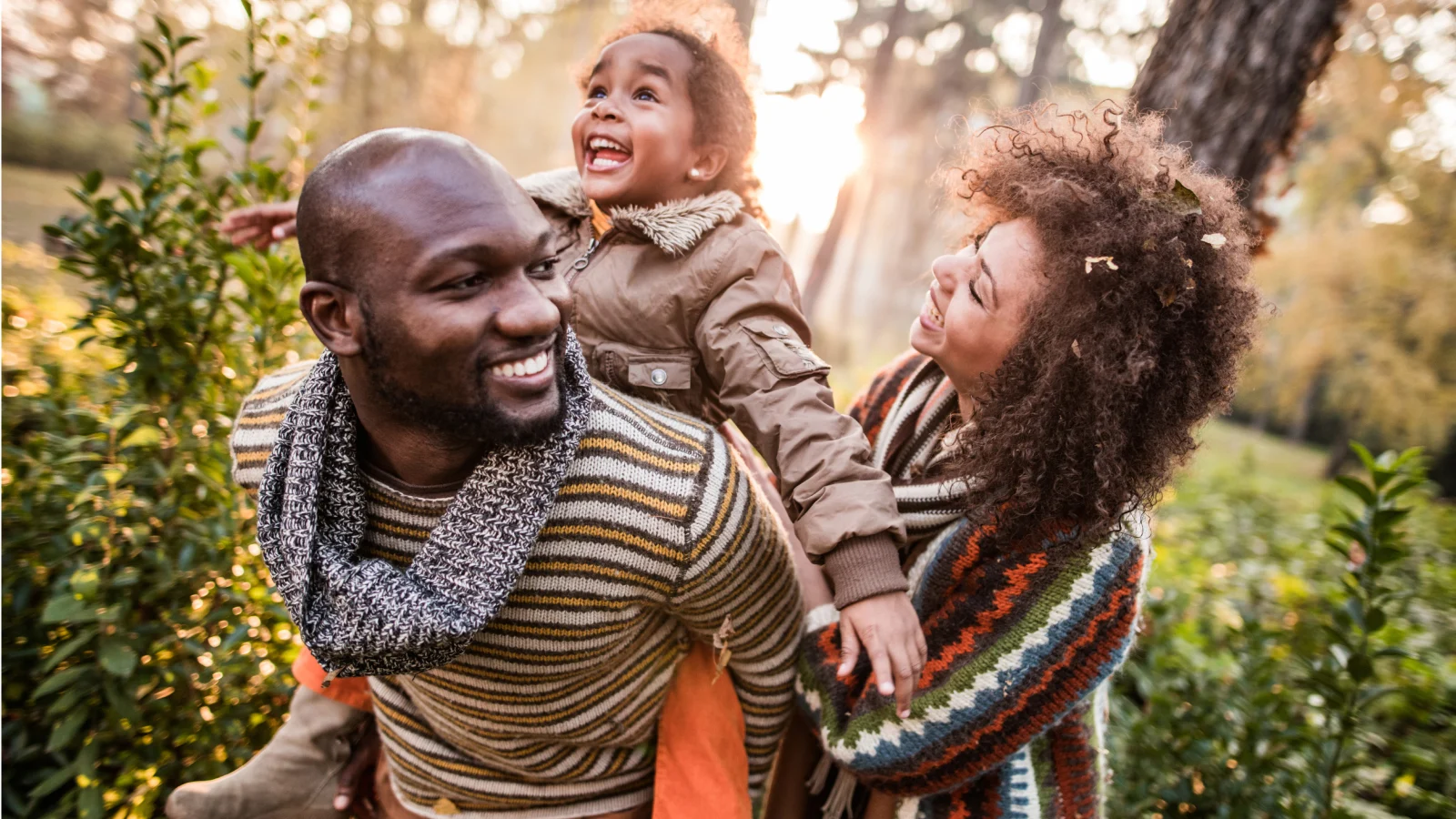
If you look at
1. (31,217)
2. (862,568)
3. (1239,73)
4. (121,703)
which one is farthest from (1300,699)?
(31,217)

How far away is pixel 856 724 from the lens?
66.5 inches

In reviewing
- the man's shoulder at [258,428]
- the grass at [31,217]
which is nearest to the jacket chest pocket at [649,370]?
the man's shoulder at [258,428]

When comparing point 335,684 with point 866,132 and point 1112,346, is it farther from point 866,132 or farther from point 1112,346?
point 866,132

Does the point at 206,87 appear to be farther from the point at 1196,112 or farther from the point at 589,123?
the point at 1196,112

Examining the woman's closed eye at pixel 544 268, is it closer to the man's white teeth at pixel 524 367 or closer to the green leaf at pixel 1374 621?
the man's white teeth at pixel 524 367

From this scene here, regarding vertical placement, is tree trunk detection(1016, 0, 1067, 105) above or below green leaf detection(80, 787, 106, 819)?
above

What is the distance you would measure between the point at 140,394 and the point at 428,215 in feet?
5.32

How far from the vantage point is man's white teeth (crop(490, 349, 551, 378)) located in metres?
1.26

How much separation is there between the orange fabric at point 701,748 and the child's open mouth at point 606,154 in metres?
1.14

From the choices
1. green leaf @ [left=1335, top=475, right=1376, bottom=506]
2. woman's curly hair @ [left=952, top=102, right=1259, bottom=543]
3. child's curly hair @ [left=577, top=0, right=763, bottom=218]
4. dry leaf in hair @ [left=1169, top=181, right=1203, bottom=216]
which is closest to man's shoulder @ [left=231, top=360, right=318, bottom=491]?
child's curly hair @ [left=577, top=0, right=763, bottom=218]

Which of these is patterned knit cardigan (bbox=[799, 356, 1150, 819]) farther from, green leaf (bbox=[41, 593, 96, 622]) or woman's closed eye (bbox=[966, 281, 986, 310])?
green leaf (bbox=[41, 593, 96, 622])

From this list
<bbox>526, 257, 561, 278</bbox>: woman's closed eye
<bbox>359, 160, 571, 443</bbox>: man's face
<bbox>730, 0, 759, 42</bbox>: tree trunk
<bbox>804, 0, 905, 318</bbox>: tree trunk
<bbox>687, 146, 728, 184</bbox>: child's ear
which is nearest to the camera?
<bbox>359, 160, 571, 443</bbox>: man's face

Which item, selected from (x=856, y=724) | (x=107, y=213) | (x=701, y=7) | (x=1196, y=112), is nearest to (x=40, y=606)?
(x=107, y=213)

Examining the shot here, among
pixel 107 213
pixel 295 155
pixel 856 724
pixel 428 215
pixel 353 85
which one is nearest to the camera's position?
pixel 428 215
